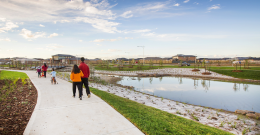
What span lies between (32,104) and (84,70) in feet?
9.64

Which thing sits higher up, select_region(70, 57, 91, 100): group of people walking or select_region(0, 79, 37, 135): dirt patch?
select_region(70, 57, 91, 100): group of people walking

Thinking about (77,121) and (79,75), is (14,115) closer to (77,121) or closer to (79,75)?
(77,121)

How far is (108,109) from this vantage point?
6.41 meters

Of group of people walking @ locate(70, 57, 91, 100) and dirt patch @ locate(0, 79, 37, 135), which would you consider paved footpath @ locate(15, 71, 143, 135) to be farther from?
group of people walking @ locate(70, 57, 91, 100)

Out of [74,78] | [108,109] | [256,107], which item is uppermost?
[74,78]

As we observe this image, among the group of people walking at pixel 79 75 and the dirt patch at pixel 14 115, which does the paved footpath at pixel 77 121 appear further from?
the group of people walking at pixel 79 75

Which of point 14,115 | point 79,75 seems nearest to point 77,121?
point 14,115

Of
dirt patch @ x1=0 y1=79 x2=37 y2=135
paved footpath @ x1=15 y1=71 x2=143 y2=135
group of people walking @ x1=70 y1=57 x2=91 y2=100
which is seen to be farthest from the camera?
group of people walking @ x1=70 y1=57 x2=91 y2=100

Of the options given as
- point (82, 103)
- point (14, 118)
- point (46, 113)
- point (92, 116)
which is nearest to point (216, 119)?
point (92, 116)

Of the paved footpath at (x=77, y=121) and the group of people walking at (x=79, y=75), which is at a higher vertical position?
the group of people walking at (x=79, y=75)

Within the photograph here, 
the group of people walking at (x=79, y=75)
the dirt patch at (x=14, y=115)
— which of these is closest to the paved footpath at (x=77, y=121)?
the dirt patch at (x=14, y=115)

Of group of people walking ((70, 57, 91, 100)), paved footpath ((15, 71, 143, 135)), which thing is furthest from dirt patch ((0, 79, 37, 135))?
group of people walking ((70, 57, 91, 100))

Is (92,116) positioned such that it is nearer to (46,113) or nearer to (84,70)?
(46,113)

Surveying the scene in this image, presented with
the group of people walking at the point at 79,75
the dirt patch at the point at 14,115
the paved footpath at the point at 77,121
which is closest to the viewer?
the paved footpath at the point at 77,121
